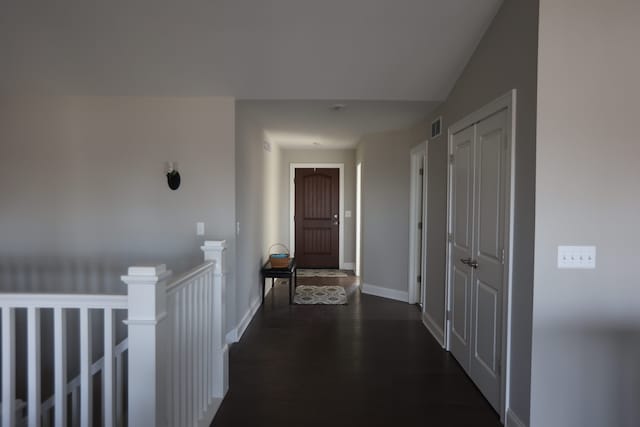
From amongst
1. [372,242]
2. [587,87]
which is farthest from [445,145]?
[372,242]

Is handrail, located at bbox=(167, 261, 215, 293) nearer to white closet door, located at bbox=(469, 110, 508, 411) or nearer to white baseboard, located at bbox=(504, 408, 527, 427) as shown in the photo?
white closet door, located at bbox=(469, 110, 508, 411)

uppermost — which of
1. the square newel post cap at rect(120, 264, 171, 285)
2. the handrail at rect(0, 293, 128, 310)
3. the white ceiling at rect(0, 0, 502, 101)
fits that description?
the white ceiling at rect(0, 0, 502, 101)

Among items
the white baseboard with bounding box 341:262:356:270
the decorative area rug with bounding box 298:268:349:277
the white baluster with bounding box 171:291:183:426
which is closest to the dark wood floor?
the white baluster with bounding box 171:291:183:426

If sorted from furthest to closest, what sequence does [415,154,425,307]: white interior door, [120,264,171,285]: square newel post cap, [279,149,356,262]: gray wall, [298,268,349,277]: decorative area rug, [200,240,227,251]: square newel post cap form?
[279,149,356,262]: gray wall, [298,268,349,277]: decorative area rug, [415,154,425,307]: white interior door, [200,240,227,251]: square newel post cap, [120,264,171,285]: square newel post cap

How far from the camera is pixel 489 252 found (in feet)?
8.61

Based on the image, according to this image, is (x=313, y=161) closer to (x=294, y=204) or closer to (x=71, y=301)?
(x=294, y=204)

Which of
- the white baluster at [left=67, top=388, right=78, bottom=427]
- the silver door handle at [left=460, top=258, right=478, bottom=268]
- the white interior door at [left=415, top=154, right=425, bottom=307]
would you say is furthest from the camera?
the white interior door at [left=415, top=154, right=425, bottom=307]

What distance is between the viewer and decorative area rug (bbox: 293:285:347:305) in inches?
202

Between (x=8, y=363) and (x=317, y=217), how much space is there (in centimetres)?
583

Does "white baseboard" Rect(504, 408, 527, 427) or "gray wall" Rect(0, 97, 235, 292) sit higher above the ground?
"gray wall" Rect(0, 97, 235, 292)

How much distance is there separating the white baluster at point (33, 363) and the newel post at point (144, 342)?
48 centimetres

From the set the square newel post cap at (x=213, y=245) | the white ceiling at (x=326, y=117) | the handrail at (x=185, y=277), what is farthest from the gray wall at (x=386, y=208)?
the handrail at (x=185, y=277)

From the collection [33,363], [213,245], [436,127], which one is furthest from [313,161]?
[33,363]

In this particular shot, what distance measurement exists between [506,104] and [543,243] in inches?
34.0
